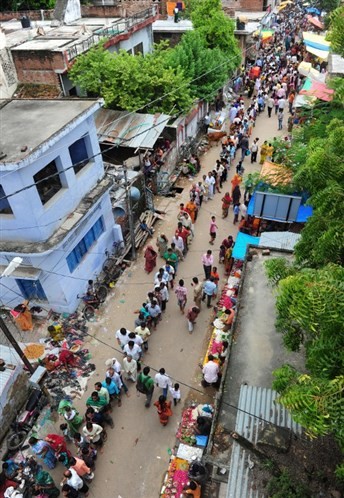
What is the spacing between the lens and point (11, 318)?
10.7 m

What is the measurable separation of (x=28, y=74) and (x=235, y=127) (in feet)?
34.5

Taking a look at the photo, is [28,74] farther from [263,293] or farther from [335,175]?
[335,175]

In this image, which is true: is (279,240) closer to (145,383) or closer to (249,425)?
(145,383)

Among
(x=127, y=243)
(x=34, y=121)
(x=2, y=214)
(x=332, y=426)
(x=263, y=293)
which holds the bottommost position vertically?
(x=127, y=243)

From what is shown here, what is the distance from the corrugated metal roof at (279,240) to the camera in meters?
11.1

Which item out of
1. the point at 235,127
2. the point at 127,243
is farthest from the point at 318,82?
the point at 127,243

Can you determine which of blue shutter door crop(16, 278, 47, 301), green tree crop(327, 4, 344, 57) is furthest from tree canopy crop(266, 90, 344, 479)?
blue shutter door crop(16, 278, 47, 301)

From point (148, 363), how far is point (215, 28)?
777 inches

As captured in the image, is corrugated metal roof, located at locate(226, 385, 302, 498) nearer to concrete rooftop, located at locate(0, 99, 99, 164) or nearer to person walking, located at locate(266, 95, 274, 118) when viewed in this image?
concrete rooftop, located at locate(0, 99, 99, 164)

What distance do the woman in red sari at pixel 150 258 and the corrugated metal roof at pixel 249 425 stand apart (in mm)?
6393

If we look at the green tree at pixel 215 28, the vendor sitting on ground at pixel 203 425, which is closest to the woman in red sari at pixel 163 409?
the vendor sitting on ground at pixel 203 425

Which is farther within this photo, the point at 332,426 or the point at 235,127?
the point at 235,127

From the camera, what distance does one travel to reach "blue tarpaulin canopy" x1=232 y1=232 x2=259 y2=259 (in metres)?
11.5

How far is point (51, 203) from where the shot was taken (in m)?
9.59
